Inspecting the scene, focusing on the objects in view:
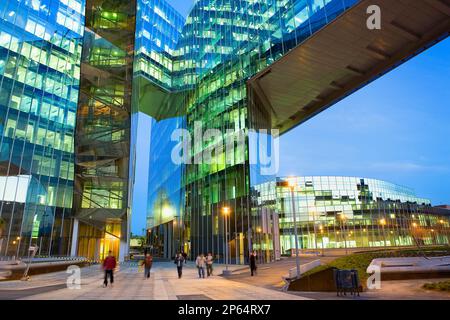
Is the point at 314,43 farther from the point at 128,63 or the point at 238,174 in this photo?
the point at 128,63

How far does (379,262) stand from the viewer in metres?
17.7

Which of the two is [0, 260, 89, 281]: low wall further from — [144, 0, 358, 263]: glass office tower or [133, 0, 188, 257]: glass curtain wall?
[133, 0, 188, 257]: glass curtain wall

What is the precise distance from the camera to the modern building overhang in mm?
26391

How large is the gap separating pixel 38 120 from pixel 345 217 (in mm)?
62864

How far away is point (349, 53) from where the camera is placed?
103 ft

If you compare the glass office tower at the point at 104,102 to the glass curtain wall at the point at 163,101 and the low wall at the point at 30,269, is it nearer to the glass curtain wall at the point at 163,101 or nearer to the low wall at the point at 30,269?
the glass curtain wall at the point at 163,101

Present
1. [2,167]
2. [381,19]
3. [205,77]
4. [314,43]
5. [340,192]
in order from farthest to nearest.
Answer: [340,192] < [205,77] < [2,167] < [314,43] < [381,19]

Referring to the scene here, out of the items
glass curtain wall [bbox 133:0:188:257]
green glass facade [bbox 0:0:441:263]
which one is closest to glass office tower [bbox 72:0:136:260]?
green glass facade [bbox 0:0:441:263]

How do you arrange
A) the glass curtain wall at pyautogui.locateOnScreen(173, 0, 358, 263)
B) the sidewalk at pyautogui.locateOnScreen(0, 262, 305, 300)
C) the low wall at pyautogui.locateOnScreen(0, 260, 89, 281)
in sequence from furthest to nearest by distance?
the glass curtain wall at pyautogui.locateOnScreen(173, 0, 358, 263), the low wall at pyautogui.locateOnScreen(0, 260, 89, 281), the sidewalk at pyautogui.locateOnScreen(0, 262, 305, 300)

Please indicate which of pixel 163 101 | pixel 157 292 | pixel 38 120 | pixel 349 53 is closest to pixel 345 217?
pixel 163 101

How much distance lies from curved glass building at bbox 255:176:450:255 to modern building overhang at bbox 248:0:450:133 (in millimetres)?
35008

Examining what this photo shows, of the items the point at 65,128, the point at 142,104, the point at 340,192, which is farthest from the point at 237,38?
the point at 340,192

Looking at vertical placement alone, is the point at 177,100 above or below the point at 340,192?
above

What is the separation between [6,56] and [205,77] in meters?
23.4
